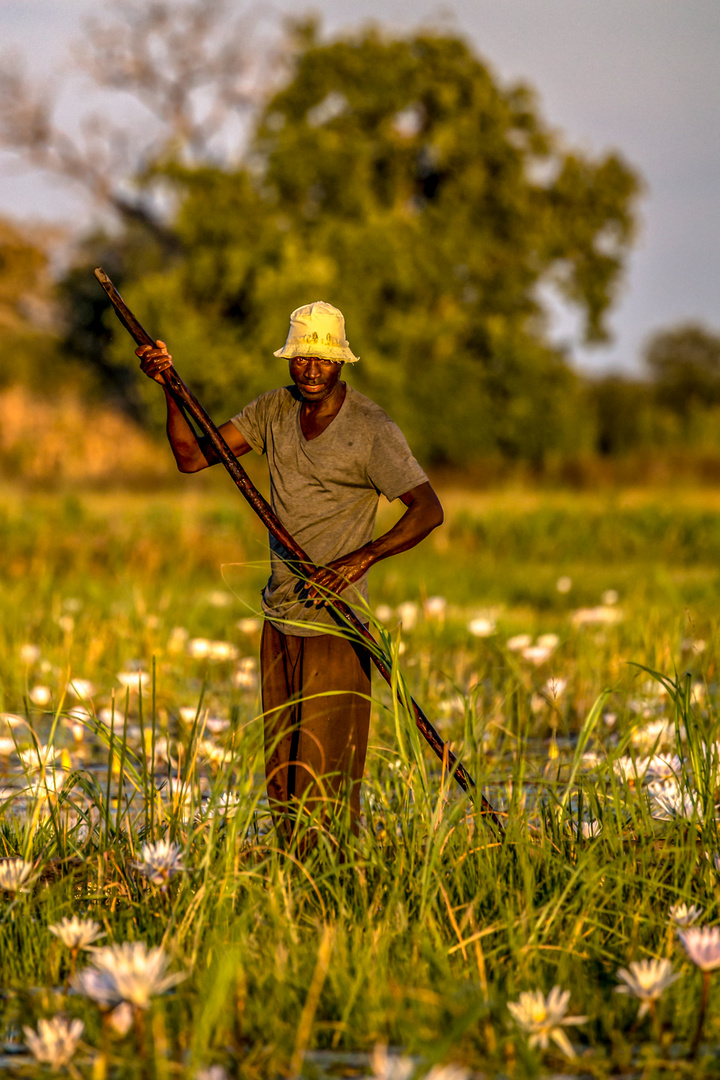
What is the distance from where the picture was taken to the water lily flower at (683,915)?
117 inches

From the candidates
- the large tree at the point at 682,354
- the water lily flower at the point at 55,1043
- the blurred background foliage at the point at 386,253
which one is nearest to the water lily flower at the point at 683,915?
the water lily flower at the point at 55,1043

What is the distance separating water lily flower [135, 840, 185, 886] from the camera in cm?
312

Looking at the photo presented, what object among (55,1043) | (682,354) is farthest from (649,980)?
(682,354)

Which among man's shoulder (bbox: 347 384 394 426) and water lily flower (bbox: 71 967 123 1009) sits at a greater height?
man's shoulder (bbox: 347 384 394 426)

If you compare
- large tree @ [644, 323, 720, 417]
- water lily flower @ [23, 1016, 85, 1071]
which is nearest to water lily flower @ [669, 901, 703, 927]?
water lily flower @ [23, 1016, 85, 1071]

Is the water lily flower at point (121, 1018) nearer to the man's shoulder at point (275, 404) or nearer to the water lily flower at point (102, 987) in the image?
the water lily flower at point (102, 987)

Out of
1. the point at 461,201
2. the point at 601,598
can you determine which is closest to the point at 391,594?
the point at 601,598

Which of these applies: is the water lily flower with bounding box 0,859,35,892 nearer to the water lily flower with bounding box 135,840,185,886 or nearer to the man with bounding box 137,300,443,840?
the water lily flower with bounding box 135,840,185,886

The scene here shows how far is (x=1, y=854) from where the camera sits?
12.1ft

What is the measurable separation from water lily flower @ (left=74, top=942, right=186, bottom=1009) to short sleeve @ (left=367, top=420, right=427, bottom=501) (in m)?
1.50

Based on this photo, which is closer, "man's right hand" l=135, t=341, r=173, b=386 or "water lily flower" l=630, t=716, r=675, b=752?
"man's right hand" l=135, t=341, r=173, b=386

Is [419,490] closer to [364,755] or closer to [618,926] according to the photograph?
[364,755]

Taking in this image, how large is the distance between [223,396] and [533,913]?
24790 mm

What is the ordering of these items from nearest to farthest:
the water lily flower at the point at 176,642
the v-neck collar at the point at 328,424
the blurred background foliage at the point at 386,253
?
the v-neck collar at the point at 328,424
the water lily flower at the point at 176,642
the blurred background foliage at the point at 386,253
